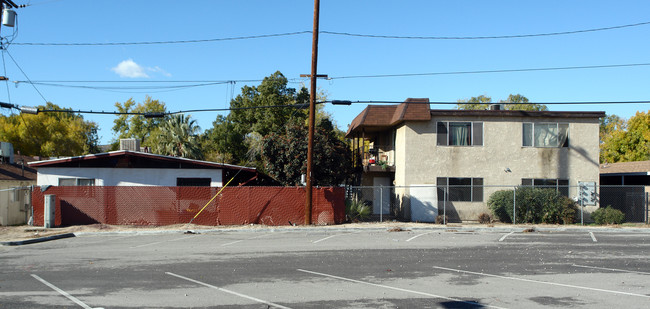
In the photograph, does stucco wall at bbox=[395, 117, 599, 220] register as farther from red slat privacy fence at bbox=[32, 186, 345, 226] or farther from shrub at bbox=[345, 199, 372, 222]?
red slat privacy fence at bbox=[32, 186, 345, 226]

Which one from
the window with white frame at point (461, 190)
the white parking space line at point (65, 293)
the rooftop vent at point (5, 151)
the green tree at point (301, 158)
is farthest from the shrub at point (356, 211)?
the rooftop vent at point (5, 151)

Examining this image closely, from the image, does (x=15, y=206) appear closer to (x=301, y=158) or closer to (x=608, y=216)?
(x=301, y=158)

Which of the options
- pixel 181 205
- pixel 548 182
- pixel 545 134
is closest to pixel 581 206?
pixel 548 182

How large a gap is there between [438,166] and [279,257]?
14.2m

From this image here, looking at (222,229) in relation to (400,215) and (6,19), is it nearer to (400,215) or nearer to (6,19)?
(400,215)

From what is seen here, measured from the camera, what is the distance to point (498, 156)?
2628 cm

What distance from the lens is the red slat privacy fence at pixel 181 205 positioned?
23000 millimetres

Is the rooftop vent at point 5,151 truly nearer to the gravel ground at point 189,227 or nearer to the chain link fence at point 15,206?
the chain link fence at point 15,206

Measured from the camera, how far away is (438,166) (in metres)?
26.3

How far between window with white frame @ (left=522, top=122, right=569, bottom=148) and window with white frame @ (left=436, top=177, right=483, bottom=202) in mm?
3219

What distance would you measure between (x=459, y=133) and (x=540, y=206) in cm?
519

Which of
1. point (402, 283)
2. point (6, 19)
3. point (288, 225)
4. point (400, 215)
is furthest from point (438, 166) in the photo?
point (6, 19)

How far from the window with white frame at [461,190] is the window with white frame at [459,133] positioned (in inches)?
71.4

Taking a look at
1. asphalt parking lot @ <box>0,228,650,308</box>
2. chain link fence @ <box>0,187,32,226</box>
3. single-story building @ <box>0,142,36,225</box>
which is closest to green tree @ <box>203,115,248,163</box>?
single-story building @ <box>0,142,36,225</box>
